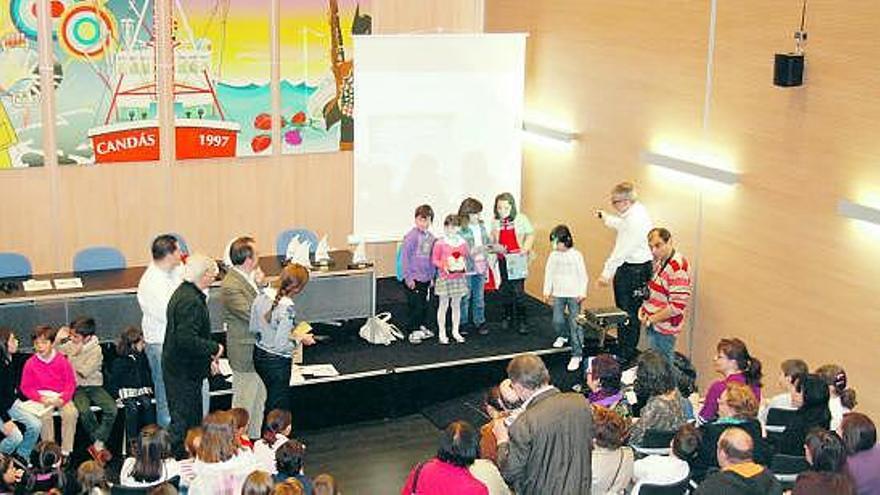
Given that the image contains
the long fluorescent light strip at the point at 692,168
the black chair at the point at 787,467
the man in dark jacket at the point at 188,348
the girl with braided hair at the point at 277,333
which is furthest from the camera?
the long fluorescent light strip at the point at 692,168

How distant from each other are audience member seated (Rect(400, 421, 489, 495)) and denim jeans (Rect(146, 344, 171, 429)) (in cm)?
316

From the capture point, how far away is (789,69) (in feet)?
26.5

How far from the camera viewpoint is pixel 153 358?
803 cm

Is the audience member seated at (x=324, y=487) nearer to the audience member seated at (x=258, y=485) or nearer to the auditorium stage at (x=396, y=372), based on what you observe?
the audience member seated at (x=258, y=485)

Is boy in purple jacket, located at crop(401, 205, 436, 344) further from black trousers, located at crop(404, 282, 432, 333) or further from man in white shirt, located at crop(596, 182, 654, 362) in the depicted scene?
man in white shirt, located at crop(596, 182, 654, 362)

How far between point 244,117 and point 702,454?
695 cm

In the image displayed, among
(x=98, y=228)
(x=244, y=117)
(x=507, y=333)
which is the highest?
(x=244, y=117)

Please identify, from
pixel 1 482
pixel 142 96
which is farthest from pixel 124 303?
pixel 1 482

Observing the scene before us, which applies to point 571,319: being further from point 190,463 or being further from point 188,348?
point 190,463

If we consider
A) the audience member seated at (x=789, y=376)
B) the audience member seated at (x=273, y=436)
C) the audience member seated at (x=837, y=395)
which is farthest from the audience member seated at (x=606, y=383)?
the audience member seated at (x=273, y=436)

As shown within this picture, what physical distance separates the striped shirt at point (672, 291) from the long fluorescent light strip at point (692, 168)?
725 millimetres

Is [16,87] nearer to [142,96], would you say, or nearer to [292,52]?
[142,96]

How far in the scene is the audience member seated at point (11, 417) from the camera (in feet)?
24.6

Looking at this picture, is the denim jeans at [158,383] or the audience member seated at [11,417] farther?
the denim jeans at [158,383]
